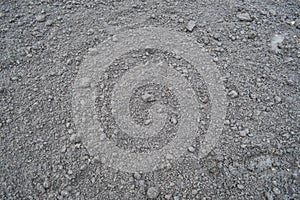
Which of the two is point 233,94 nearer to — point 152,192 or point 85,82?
point 152,192

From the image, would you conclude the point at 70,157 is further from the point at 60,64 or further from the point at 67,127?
the point at 60,64

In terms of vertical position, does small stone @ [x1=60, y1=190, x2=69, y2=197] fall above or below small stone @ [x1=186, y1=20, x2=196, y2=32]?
below

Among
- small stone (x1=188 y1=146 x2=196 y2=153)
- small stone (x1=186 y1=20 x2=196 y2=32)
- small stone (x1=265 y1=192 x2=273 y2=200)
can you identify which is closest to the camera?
small stone (x1=265 y1=192 x2=273 y2=200)

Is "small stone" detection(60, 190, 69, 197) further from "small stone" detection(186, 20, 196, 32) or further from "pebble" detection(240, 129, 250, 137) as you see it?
"small stone" detection(186, 20, 196, 32)

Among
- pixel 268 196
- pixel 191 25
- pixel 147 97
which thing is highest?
pixel 191 25

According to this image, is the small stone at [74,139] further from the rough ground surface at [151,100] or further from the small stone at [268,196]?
the small stone at [268,196]

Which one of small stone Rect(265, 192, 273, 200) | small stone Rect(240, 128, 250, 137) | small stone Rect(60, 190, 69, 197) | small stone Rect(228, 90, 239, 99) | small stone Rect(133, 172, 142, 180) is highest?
small stone Rect(228, 90, 239, 99)

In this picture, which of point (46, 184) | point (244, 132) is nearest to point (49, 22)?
point (46, 184)

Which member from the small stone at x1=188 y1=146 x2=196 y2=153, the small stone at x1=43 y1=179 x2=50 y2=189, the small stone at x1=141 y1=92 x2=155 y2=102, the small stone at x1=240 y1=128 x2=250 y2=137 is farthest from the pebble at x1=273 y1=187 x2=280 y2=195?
the small stone at x1=43 y1=179 x2=50 y2=189
